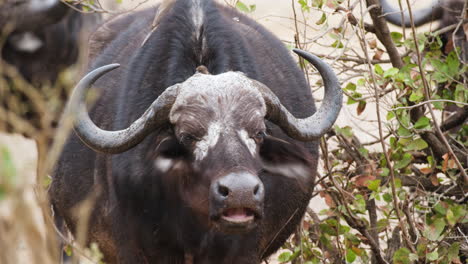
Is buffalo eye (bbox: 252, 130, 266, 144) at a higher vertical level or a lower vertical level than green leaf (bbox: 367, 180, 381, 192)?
higher

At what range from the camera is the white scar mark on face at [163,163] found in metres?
4.12

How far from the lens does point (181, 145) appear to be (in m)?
4.05

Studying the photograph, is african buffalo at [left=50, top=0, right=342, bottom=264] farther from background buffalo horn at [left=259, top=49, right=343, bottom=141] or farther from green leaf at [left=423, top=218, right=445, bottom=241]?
green leaf at [left=423, top=218, right=445, bottom=241]

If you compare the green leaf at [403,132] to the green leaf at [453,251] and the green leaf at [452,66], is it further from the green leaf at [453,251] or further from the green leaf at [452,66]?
the green leaf at [453,251]

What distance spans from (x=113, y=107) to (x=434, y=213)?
193cm

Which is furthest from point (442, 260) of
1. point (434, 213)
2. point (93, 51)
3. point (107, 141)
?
point (93, 51)

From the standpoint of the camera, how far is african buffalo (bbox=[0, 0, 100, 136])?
29.8 ft

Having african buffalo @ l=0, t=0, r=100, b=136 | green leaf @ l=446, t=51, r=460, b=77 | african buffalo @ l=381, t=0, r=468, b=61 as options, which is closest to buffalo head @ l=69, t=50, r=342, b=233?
green leaf @ l=446, t=51, r=460, b=77

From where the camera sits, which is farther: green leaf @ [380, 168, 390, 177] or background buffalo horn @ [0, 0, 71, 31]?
background buffalo horn @ [0, 0, 71, 31]

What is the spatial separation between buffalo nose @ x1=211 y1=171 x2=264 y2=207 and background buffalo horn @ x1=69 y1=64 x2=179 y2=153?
0.51 m

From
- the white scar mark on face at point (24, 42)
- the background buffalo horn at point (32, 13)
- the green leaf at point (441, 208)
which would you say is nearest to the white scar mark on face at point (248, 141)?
the green leaf at point (441, 208)

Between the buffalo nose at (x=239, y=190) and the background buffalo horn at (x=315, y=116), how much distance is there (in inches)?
21.1

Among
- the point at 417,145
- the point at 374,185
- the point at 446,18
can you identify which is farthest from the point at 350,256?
the point at 446,18

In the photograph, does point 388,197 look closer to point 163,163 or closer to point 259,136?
point 259,136
